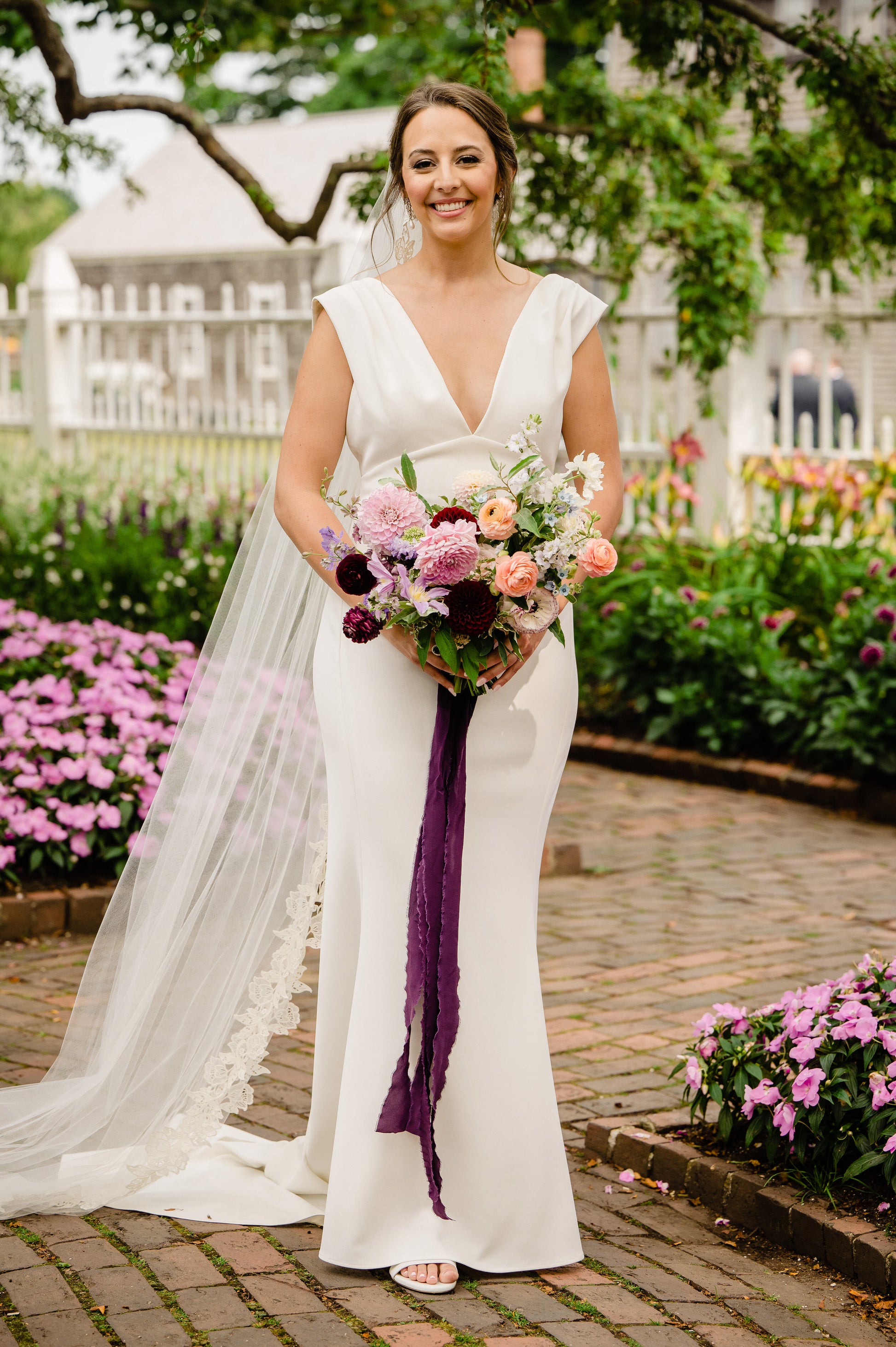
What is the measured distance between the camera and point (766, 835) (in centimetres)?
687

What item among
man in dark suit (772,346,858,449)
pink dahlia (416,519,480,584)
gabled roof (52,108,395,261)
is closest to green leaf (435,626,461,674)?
pink dahlia (416,519,480,584)

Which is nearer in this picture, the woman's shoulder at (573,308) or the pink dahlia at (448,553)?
the pink dahlia at (448,553)

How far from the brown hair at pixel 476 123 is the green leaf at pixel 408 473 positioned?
633mm

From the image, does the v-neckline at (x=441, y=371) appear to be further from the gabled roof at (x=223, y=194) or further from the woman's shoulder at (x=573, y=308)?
the gabled roof at (x=223, y=194)

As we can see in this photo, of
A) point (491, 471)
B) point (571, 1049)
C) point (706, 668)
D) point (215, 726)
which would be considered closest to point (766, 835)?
point (706, 668)

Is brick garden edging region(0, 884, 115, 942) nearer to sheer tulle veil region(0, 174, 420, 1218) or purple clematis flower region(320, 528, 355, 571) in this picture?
sheer tulle veil region(0, 174, 420, 1218)

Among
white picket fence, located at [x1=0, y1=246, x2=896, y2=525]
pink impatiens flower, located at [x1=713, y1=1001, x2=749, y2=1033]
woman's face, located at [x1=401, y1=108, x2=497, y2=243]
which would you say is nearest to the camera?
woman's face, located at [x1=401, y1=108, x2=497, y2=243]

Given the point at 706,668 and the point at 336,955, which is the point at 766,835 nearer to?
the point at 706,668

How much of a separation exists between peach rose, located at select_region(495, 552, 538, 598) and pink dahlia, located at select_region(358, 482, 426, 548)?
18 centimetres

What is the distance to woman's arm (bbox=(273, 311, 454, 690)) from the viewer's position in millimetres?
3051

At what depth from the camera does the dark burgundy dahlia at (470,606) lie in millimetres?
2723

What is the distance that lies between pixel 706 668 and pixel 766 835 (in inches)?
56.4

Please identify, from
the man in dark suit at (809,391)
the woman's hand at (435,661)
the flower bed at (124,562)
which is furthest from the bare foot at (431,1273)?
the man in dark suit at (809,391)

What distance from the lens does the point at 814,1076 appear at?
3.16 metres
